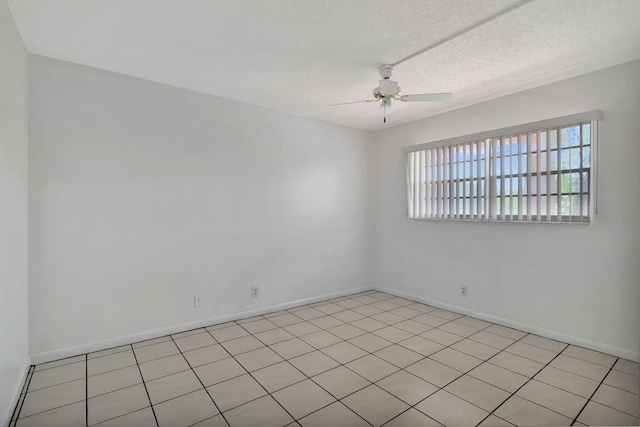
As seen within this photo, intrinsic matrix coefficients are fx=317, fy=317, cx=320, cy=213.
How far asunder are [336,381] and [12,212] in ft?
8.16

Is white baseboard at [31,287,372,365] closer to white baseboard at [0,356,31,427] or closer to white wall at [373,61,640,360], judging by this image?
white baseboard at [0,356,31,427]

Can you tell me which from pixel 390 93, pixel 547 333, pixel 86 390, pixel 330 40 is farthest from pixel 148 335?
pixel 547 333

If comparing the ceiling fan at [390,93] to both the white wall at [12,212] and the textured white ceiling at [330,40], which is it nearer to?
the textured white ceiling at [330,40]

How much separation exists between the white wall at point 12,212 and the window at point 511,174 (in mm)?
4029

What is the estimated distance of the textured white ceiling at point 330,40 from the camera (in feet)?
6.61

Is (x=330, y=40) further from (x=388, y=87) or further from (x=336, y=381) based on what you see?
(x=336, y=381)

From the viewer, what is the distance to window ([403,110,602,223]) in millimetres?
2920

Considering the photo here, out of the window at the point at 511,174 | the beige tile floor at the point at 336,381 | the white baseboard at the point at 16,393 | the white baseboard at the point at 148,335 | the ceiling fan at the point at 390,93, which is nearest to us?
the white baseboard at the point at 16,393

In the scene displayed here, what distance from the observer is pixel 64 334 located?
2684 mm

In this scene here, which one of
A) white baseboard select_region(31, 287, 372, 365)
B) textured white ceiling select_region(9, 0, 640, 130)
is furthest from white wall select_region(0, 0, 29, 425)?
textured white ceiling select_region(9, 0, 640, 130)

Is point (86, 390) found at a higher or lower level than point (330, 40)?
lower

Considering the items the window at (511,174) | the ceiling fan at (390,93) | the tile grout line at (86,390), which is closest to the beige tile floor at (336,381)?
the tile grout line at (86,390)

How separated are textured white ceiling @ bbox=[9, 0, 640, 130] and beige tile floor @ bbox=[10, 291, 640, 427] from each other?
253 cm

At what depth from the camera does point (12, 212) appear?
6.78ft
